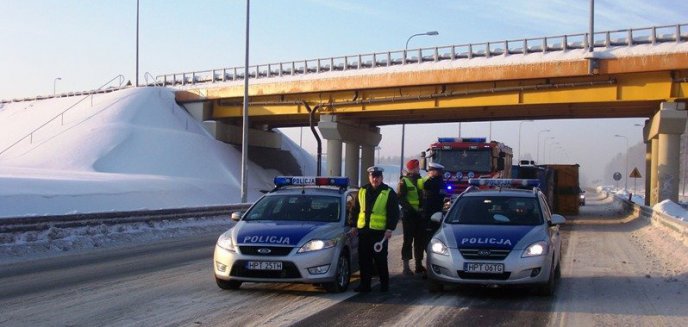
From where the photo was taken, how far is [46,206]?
27344mm

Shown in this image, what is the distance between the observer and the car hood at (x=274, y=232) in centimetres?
984

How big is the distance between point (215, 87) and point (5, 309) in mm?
43095

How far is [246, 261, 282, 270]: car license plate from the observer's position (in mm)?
9727

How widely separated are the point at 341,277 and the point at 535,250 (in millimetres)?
2590

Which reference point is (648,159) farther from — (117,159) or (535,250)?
(535,250)

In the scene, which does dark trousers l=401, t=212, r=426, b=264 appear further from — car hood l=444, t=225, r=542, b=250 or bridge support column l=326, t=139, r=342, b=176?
bridge support column l=326, t=139, r=342, b=176

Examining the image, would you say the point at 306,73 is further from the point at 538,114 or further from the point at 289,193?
the point at 289,193

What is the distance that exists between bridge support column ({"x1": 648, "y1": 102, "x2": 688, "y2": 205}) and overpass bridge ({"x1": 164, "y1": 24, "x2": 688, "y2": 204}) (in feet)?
0.15

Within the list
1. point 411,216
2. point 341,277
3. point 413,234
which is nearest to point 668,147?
point 413,234

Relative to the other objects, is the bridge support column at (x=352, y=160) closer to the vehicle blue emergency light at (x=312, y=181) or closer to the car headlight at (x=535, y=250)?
the vehicle blue emergency light at (x=312, y=181)

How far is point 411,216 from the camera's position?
480 inches

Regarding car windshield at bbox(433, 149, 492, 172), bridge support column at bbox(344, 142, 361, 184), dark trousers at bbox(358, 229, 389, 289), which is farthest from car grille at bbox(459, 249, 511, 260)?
bridge support column at bbox(344, 142, 361, 184)

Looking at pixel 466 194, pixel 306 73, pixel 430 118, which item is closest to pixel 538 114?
pixel 430 118

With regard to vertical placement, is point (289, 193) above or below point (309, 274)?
above
